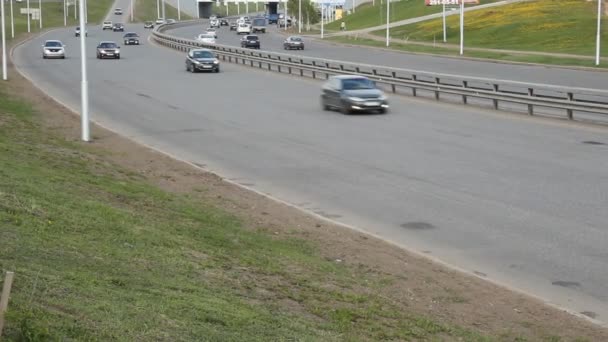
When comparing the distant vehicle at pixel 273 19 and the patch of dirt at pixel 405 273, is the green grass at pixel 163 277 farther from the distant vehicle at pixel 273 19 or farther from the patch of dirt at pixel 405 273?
the distant vehicle at pixel 273 19

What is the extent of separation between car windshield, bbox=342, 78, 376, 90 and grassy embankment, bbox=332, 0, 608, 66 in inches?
1220

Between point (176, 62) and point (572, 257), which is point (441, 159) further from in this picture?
point (176, 62)

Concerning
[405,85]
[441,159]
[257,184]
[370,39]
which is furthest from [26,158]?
[370,39]

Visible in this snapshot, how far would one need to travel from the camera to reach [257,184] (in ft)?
68.3

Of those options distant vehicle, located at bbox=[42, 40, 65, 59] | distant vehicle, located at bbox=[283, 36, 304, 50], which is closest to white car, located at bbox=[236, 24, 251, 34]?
distant vehicle, located at bbox=[283, 36, 304, 50]

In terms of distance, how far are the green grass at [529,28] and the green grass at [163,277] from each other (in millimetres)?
62231

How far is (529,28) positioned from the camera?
93.6m

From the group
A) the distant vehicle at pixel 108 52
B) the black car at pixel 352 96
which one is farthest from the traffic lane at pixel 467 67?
the distant vehicle at pixel 108 52

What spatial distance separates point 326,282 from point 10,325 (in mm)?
5485

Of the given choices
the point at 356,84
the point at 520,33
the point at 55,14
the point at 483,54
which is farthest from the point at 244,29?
the point at 356,84

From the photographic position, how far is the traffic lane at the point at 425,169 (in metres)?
14.6

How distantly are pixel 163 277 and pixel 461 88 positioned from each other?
97.9 feet

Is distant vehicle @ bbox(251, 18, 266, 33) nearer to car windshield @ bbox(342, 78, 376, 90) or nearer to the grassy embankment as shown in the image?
the grassy embankment

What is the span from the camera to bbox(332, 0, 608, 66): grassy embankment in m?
77.3
